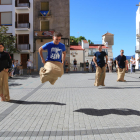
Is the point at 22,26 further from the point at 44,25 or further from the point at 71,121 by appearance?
the point at 71,121

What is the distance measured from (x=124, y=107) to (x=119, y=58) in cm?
721

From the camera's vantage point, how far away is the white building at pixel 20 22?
3484 cm

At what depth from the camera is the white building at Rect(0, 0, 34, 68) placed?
1372 inches

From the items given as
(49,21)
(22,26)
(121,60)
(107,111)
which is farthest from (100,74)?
(22,26)

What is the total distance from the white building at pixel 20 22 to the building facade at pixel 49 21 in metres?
0.95

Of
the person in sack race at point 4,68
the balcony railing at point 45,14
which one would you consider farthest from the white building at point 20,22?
the person in sack race at point 4,68

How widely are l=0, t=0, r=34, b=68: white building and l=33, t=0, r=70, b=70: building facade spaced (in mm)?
952

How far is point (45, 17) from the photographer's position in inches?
1382

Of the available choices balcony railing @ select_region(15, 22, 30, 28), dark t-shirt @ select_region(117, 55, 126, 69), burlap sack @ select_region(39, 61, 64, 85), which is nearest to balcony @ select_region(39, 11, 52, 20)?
balcony railing @ select_region(15, 22, 30, 28)

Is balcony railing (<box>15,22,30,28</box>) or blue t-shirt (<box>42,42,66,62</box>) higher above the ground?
balcony railing (<box>15,22,30,28</box>)

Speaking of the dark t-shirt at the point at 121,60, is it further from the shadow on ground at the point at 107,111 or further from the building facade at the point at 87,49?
A: the building facade at the point at 87,49

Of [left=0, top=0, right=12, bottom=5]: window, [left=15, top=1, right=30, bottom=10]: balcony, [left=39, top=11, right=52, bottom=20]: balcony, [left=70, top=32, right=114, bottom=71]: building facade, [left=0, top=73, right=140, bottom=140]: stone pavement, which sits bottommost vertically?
[left=0, top=73, right=140, bottom=140]: stone pavement

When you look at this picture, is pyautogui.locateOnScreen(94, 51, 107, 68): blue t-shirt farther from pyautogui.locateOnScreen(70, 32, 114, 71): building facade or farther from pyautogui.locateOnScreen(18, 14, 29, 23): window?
pyautogui.locateOnScreen(70, 32, 114, 71): building facade

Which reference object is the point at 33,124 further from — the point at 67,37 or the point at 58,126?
the point at 67,37
